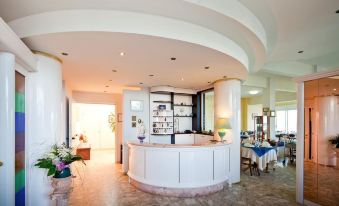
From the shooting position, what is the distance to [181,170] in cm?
414

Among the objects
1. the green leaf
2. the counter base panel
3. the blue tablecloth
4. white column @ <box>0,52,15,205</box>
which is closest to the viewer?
white column @ <box>0,52,15,205</box>

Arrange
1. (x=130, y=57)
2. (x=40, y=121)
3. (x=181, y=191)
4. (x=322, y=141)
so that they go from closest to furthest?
(x=40, y=121)
(x=130, y=57)
(x=322, y=141)
(x=181, y=191)

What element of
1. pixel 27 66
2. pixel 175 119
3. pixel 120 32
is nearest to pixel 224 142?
pixel 175 119

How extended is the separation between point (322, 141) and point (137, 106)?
15.1ft

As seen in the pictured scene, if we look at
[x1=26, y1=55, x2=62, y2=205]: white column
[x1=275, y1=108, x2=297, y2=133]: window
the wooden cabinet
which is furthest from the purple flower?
[x1=275, y1=108, x2=297, y2=133]: window

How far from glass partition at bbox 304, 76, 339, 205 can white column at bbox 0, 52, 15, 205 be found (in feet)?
14.7

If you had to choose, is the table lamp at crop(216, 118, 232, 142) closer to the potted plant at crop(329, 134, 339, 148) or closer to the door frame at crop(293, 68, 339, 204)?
the door frame at crop(293, 68, 339, 204)

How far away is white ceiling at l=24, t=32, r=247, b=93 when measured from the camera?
8.57ft

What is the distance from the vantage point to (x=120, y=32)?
240 cm

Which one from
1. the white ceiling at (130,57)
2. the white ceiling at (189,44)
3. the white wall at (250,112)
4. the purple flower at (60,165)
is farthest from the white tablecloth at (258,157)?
the white wall at (250,112)

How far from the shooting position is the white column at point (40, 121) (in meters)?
2.96

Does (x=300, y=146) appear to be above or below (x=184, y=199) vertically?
above

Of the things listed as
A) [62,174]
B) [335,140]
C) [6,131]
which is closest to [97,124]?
[62,174]

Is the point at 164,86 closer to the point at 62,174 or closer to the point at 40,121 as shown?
the point at 40,121
